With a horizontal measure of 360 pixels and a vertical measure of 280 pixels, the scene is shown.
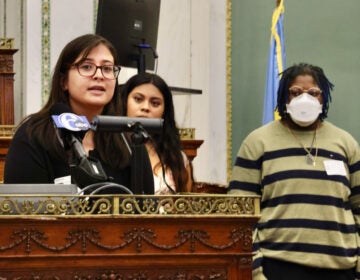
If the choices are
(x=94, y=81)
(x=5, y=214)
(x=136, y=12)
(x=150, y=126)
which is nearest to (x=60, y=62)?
(x=94, y=81)

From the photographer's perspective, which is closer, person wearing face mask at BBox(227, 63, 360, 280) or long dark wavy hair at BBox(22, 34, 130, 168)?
long dark wavy hair at BBox(22, 34, 130, 168)

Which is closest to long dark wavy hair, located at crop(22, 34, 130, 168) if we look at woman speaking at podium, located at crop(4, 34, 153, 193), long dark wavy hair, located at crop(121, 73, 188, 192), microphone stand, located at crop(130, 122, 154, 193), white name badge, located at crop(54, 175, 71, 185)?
woman speaking at podium, located at crop(4, 34, 153, 193)

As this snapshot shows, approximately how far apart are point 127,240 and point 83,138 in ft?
2.02

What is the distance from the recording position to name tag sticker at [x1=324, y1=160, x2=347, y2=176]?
3590 millimetres

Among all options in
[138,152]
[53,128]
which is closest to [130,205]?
[138,152]

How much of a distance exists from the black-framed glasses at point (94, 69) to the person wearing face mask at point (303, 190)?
0.98 metres

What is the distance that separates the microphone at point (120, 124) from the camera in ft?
7.61

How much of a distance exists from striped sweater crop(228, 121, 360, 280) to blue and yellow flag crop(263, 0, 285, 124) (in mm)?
2017

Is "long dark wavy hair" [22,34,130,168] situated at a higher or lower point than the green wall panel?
lower

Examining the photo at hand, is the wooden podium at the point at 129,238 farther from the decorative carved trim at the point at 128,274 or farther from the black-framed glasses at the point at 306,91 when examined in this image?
the black-framed glasses at the point at 306,91

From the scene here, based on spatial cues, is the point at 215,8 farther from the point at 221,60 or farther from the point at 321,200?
the point at 321,200

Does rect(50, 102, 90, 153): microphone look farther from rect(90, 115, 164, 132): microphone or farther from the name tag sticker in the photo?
the name tag sticker

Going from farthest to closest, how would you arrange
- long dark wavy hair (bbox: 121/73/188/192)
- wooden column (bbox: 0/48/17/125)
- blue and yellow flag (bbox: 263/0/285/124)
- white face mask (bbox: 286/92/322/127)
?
1. wooden column (bbox: 0/48/17/125)
2. blue and yellow flag (bbox: 263/0/285/124)
3. white face mask (bbox: 286/92/322/127)
4. long dark wavy hair (bbox: 121/73/188/192)

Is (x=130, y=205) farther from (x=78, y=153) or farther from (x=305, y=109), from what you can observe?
(x=305, y=109)
